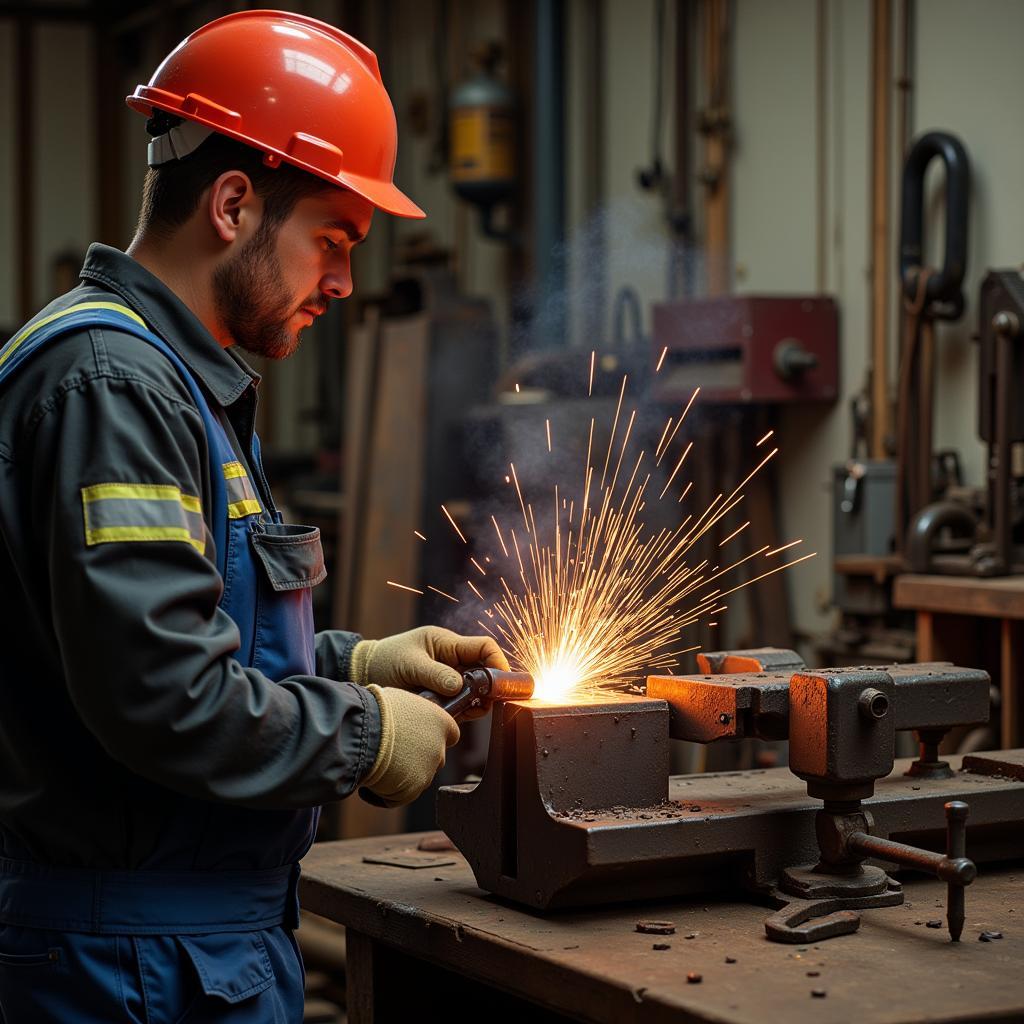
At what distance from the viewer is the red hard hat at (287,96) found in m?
1.86

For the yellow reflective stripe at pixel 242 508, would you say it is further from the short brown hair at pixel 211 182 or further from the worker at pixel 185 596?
the short brown hair at pixel 211 182

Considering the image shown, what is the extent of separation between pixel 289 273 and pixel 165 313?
5.9 inches

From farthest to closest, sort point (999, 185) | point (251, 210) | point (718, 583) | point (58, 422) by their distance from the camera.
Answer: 1. point (718, 583)
2. point (999, 185)
3. point (251, 210)
4. point (58, 422)

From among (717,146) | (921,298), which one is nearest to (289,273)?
(921,298)

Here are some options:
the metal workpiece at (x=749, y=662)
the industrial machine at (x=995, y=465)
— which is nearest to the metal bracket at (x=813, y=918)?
the metal workpiece at (x=749, y=662)

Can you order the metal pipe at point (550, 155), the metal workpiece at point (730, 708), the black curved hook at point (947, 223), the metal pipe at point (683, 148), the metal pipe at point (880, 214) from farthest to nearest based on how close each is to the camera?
the metal pipe at point (550, 155) → the metal pipe at point (683, 148) → the metal pipe at point (880, 214) → the black curved hook at point (947, 223) → the metal workpiece at point (730, 708)

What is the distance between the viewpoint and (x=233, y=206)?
182cm

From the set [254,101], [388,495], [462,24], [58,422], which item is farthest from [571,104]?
[58,422]

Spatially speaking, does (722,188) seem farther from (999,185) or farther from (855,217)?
(999,185)

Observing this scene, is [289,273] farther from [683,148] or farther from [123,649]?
[683,148]

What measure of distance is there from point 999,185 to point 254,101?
252cm

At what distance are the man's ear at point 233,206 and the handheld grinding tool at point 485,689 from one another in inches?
24.4

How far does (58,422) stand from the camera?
1626 millimetres

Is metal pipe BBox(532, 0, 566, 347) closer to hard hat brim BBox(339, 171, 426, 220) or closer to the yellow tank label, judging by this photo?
the yellow tank label
